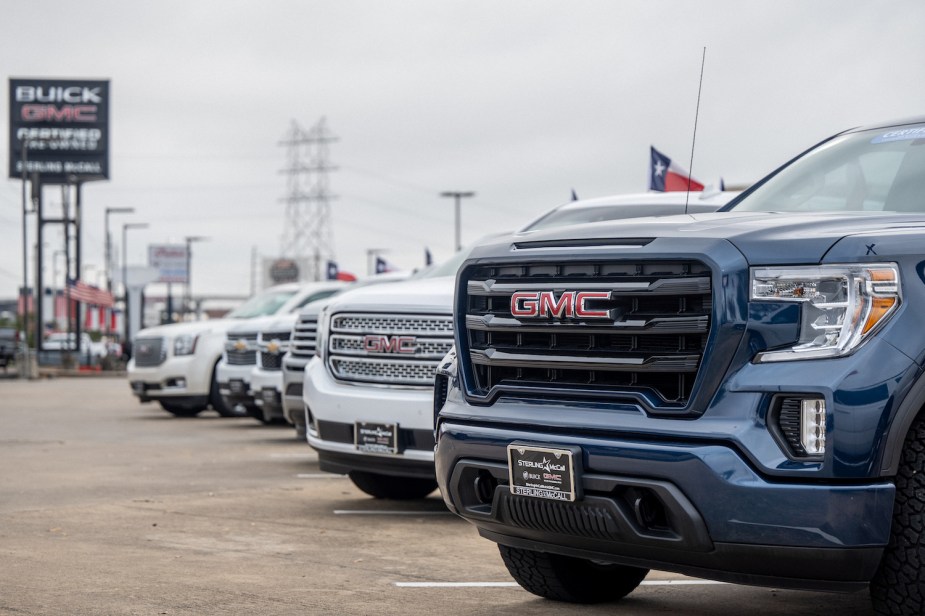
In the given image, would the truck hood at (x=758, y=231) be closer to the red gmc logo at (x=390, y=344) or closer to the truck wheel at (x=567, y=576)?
the truck wheel at (x=567, y=576)

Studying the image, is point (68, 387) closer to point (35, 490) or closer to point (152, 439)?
point (152, 439)

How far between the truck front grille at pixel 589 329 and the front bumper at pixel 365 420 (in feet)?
9.76

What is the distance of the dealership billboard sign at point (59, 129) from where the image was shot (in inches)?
2375

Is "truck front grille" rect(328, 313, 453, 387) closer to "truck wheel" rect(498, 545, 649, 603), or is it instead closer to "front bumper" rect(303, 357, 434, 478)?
"front bumper" rect(303, 357, 434, 478)

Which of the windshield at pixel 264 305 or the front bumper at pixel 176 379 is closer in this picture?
the windshield at pixel 264 305

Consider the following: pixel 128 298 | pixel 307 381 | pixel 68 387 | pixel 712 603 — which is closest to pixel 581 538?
pixel 712 603

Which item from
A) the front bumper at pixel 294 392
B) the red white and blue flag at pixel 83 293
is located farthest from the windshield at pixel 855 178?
the red white and blue flag at pixel 83 293

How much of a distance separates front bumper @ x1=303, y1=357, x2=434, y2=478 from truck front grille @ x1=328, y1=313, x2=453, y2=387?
0.08 meters

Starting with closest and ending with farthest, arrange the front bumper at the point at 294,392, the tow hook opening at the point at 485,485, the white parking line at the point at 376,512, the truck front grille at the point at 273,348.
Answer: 1. the tow hook opening at the point at 485,485
2. the white parking line at the point at 376,512
3. the front bumper at the point at 294,392
4. the truck front grille at the point at 273,348

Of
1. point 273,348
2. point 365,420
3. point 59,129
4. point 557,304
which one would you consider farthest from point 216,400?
point 59,129

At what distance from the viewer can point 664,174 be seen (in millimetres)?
16328

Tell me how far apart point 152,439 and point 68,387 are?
63.6 ft

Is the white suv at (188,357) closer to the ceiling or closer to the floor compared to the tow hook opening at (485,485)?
closer to the floor

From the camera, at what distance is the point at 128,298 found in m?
76.1
